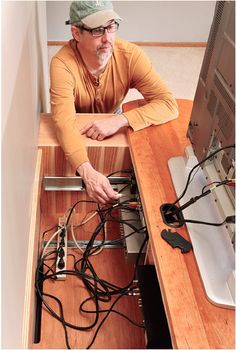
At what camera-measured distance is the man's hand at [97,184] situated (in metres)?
1.19

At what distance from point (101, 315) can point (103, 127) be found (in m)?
0.62

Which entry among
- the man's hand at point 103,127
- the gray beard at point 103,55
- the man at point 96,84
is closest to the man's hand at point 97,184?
the man at point 96,84

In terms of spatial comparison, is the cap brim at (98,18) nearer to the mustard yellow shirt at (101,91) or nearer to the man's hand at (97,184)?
the mustard yellow shirt at (101,91)

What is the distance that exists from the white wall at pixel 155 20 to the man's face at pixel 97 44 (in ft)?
7.18

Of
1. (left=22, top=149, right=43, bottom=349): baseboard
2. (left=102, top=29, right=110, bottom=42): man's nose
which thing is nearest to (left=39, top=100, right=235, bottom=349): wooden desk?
(left=22, top=149, right=43, bottom=349): baseboard

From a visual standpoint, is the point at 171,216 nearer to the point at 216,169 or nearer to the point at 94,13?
the point at 216,169

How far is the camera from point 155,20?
3.48m

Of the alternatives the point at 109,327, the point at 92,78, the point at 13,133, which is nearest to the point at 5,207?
the point at 13,133

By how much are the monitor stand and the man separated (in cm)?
32

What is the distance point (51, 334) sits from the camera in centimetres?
103

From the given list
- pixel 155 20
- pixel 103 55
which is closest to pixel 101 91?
pixel 103 55

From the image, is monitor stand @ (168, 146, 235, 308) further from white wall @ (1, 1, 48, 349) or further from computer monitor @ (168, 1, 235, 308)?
white wall @ (1, 1, 48, 349)

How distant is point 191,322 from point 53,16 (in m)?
3.24

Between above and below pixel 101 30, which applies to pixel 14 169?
below
